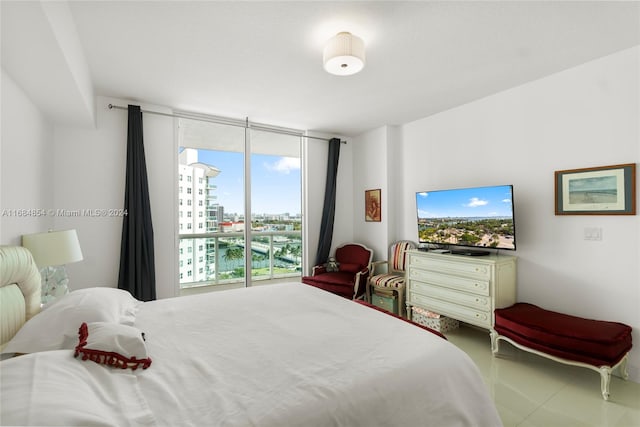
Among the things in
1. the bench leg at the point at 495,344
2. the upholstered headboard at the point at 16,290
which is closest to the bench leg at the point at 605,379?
the bench leg at the point at 495,344

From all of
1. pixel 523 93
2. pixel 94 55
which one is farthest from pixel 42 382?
pixel 523 93

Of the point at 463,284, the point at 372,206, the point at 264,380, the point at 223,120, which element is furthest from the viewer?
the point at 372,206

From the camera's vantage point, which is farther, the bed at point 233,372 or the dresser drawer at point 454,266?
the dresser drawer at point 454,266

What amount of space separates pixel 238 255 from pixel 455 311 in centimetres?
327

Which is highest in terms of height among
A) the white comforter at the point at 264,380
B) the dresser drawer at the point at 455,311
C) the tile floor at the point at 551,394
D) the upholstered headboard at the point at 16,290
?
the upholstered headboard at the point at 16,290

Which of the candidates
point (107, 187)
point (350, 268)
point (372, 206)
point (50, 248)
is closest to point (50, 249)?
point (50, 248)

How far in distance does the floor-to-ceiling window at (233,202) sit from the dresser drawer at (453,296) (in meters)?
2.16

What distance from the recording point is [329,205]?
493 cm

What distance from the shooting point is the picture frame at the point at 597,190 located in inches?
97.7

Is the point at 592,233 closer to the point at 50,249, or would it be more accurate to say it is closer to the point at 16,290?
the point at 16,290

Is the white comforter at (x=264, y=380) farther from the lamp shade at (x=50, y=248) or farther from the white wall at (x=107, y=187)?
the white wall at (x=107, y=187)

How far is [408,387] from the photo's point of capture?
1.30 m

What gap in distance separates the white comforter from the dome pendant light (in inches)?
69.6

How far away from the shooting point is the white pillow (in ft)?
4.62
